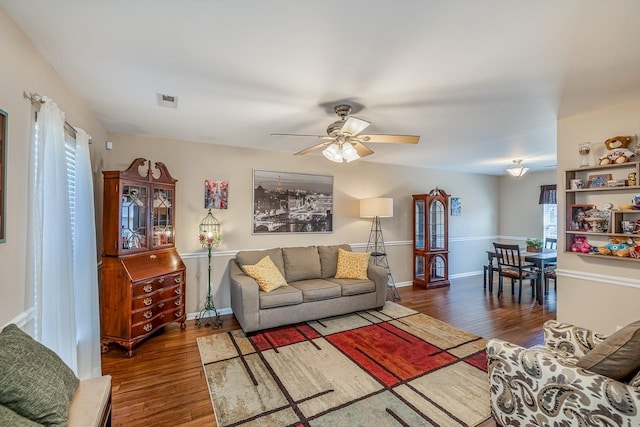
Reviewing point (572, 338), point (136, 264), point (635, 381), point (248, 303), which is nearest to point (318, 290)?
point (248, 303)

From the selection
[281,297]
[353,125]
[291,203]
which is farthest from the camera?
[291,203]

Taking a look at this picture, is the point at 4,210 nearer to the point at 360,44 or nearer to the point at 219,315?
the point at 360,44

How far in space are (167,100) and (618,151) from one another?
4.02 meters

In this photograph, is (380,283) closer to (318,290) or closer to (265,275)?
(318,290)

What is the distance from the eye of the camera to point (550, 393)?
156cm

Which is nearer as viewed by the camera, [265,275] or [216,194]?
[265,275]

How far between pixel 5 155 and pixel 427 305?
4.79 m

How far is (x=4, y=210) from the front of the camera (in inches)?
57.4

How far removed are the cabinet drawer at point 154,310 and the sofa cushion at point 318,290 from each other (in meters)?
1.42

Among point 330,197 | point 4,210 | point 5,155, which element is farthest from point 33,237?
point 330,197

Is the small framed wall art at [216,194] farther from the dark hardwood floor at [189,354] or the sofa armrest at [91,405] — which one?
the sofa armrest at [91,405]

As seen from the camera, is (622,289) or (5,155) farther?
(622,289)

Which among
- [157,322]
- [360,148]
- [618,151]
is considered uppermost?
[360,148]

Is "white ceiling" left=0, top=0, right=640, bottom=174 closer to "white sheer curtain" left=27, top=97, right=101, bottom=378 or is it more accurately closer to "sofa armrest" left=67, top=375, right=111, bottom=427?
"white sheer curtain" left=27, top=97, right=101, bottom=378
